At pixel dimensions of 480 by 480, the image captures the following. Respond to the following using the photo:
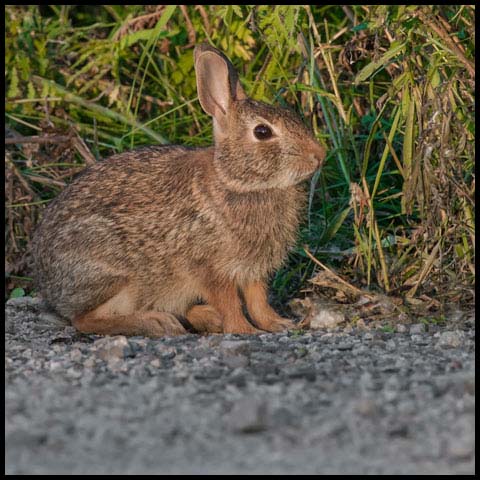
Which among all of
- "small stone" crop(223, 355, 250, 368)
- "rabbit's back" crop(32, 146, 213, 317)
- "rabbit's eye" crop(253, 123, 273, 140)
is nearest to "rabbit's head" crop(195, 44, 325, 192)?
"rabbit's eye" crop(253, 123, 273, 140)

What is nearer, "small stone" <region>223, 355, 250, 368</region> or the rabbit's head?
"small stone" <region>223, 355, 250, 368</region>

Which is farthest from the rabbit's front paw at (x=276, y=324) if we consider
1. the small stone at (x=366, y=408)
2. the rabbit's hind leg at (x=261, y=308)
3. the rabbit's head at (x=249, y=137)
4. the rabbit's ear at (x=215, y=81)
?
the small stone at (x=366, y=408)

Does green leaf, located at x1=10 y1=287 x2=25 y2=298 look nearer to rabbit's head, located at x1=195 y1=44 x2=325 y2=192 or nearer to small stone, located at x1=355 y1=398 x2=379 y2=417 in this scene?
rabbit's head, located at x1=195 y1=44 x2=325 y2=192

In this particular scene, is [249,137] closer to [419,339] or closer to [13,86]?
[419,339]

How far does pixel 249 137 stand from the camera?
16.1 ft

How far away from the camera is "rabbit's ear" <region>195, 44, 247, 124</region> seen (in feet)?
16.7

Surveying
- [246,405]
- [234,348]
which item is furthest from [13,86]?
[246,405]

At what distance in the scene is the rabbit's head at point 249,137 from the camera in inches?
190

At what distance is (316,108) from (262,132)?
3.67ft

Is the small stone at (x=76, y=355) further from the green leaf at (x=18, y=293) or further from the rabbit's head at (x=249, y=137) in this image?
the green leaf at (x=18, y=293)

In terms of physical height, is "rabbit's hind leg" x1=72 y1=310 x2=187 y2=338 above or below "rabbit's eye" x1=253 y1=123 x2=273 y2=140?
below

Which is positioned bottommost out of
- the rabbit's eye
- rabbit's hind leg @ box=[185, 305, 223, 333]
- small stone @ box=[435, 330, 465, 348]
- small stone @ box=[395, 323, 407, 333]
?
rabbit's hind leg @ box=[185, 305, 223, 333]

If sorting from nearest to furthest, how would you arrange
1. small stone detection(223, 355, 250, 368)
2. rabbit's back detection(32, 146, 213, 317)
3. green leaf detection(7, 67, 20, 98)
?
small stone detection(223, 355, 250, 368) → rabbit's back detection(32, 146, 213, 317) → green leaf detection(7, 67, 20, 98)

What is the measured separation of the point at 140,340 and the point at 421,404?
1744 millimetres
